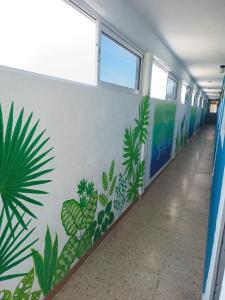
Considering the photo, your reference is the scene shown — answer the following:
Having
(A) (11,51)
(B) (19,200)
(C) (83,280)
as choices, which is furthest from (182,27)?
(C) (83,280)

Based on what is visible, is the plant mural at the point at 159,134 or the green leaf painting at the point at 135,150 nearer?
the green leaf painting at the point at 135,150

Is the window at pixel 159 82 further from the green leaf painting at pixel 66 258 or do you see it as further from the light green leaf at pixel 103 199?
the green leaf painting at pixel 66 258

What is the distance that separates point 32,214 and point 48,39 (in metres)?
1.19

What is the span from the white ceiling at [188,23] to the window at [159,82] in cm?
46

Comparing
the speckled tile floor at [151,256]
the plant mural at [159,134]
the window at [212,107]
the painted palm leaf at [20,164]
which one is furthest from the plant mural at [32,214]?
the window at [212,107]

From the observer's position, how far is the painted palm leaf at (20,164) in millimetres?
1127

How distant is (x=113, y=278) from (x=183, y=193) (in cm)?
238

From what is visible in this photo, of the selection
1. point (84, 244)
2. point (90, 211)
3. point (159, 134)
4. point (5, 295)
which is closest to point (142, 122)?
point (159, 134)

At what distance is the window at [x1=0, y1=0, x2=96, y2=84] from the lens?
3.87ft

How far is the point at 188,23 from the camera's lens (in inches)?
112

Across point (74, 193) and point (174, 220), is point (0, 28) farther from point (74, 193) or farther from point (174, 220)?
point (174, 220)

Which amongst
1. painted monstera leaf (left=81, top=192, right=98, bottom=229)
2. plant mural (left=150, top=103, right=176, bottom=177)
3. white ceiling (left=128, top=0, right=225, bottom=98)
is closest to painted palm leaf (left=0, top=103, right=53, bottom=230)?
painted monstera leaf (left=81, top=192, right=98, bottom=229)

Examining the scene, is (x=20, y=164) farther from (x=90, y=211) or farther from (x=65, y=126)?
(x=90, y=211)

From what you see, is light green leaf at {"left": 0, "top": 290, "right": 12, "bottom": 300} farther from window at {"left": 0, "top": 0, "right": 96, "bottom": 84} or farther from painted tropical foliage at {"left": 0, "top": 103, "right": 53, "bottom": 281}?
window at {"left": 0, "top": 0, "right": 96, "bottom": 84}
